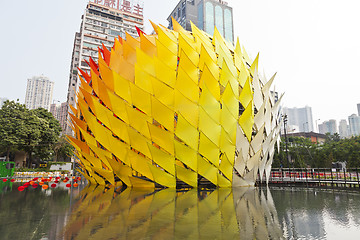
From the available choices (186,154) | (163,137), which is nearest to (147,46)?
(163,137)

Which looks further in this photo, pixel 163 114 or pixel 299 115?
pixel 299 115

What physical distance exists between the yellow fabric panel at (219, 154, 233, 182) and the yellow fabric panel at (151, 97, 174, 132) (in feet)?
9.56

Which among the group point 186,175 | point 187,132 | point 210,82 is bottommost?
point 186,175

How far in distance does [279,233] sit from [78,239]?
390cm

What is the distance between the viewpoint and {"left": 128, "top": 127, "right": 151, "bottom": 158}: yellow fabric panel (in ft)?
38.7

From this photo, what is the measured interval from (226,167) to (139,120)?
4875 millimetres

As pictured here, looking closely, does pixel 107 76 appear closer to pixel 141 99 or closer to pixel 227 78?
pixel 141 99

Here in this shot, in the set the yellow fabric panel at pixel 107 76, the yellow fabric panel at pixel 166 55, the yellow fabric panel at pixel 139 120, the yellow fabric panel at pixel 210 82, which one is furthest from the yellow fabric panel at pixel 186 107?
the yellow fabric panel at pixel 107 76

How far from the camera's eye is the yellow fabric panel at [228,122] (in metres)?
11.7

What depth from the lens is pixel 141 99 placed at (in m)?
11.8

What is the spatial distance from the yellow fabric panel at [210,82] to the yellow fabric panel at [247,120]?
4.96 ft

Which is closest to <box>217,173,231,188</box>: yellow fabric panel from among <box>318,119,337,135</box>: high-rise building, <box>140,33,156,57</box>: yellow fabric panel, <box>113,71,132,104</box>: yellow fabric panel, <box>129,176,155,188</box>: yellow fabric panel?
<box>129,176,155,188</box>: yellow fabric panel

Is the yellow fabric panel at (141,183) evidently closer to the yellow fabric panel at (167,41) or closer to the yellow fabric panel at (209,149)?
the yellow fabric panel at (209,149)

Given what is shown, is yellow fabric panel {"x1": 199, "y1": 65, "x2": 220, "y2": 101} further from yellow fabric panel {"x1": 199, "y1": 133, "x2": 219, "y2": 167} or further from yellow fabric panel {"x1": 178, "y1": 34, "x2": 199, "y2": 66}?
yellow fabric panel {"x1": 199, "y1": 133, "x2": 219, "y2": 167}
